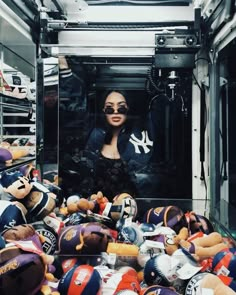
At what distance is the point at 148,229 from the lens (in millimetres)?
2365

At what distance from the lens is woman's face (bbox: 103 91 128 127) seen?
3.78 metres

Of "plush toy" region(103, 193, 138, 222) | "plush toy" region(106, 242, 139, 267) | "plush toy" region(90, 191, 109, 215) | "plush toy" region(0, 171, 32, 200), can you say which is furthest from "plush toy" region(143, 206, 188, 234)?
"plush toy" region(0, 171, 32, 200)

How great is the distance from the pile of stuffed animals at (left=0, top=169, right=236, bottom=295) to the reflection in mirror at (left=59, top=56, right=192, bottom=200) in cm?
100

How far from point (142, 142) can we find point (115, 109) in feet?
1.30

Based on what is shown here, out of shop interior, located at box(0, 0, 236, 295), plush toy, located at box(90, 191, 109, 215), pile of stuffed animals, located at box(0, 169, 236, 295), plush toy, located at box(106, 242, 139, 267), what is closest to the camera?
pile of stuffed animals, located at box(0, 169, 236, 295)

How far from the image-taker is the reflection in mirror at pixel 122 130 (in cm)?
373

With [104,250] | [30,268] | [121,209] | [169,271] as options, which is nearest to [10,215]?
[104,250]

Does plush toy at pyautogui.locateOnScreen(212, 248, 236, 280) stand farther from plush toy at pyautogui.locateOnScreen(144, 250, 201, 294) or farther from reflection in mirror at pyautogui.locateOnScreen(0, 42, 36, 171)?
reflection in mirror at pyautogui.locateOnScreen(0, 42, 36, 171)

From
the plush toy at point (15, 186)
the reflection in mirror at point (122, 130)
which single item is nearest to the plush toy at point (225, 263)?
the plush toy at point (15, 186)

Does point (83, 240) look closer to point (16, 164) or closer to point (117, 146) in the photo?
point (16, 164)

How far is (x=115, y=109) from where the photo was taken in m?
3.78

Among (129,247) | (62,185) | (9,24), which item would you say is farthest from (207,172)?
(9,24)

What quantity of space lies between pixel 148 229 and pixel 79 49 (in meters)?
1.87

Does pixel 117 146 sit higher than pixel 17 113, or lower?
lower
